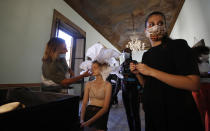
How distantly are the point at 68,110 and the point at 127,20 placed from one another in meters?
5.18

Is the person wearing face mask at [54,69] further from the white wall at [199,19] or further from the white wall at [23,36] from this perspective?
the white wall at [199,19]

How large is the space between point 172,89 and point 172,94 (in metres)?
0.04

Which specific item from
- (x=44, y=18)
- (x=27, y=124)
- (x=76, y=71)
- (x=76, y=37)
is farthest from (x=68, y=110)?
(x=76, y=37)

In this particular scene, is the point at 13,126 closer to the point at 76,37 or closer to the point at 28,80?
the point at 28,80

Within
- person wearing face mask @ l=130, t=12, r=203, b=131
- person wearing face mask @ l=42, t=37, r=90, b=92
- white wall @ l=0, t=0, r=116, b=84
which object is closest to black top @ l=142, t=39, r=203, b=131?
person wearing face mask @ l=130, t=12, r=203, b=131

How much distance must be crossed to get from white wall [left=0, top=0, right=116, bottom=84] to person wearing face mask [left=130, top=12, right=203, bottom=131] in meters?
2.49

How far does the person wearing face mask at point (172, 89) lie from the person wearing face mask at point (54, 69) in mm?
909

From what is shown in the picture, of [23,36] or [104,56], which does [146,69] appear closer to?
[104,56]

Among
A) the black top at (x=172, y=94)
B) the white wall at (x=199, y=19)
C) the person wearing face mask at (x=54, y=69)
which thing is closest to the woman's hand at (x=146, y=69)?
the black top at (x=172, y=94)

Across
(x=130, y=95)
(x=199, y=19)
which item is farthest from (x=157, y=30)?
(x=199, y=19)

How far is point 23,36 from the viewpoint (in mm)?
2201

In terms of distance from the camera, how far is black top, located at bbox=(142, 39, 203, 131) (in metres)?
0.67

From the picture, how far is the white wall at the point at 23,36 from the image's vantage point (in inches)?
74.9

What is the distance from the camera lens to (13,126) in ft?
0.81
